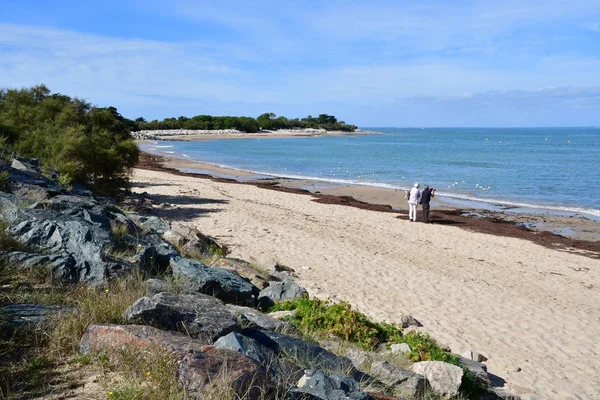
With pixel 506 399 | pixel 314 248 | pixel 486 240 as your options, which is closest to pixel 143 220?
pixel 314 248

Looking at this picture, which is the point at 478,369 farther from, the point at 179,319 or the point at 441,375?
the point at 179,319

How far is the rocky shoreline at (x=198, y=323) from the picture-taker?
12.3 feet

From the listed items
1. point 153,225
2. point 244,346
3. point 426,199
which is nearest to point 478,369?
point 244,346

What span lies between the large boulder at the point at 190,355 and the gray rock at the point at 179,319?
0.71ft

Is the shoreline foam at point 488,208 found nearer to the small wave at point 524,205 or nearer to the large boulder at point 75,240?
the small wave at point 524,205

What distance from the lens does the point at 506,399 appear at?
631 centimetres

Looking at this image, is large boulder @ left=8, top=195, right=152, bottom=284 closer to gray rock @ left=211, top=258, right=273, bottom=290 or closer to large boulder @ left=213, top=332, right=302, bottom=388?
large boulder @ left=213, top=332, right=302, bottom=388

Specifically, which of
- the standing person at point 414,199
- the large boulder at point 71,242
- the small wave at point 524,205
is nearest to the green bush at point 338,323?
the large boulder at point 71,242

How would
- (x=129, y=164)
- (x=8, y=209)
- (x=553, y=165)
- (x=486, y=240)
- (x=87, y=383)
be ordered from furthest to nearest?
(x=553, y=165)
(x=129, y=164)
(x=486, y=240)
(x=8, y=209)
(x=87, y=383)

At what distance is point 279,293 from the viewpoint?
27.9 ft

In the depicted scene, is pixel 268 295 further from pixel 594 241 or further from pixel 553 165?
pixel 553 165

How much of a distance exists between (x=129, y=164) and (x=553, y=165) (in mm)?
41884

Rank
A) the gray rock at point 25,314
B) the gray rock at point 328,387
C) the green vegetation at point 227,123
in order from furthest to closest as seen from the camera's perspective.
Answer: the green vegetation at point 227,123, the gray rock at point 25,314, the gray rock at point 328,387

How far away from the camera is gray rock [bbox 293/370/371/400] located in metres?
3.69
